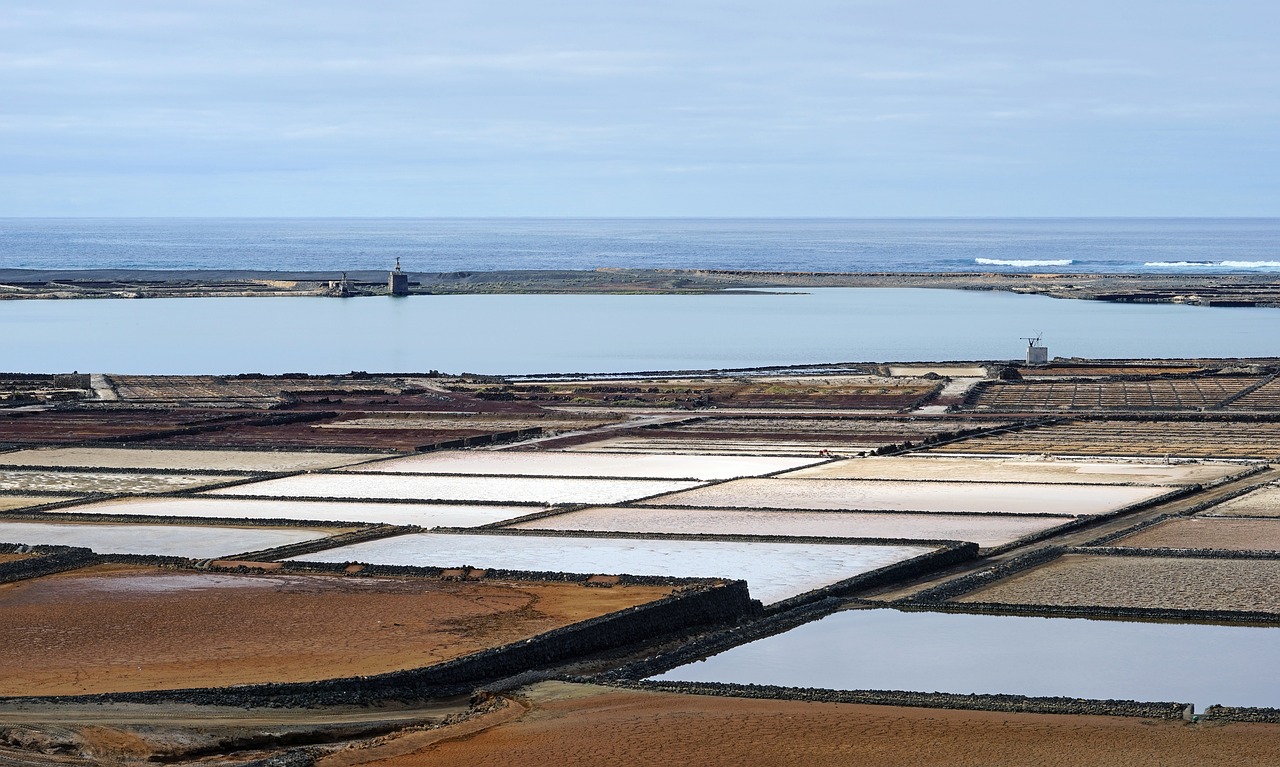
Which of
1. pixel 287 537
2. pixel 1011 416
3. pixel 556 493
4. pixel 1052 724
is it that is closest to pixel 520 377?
pixel 1011 416

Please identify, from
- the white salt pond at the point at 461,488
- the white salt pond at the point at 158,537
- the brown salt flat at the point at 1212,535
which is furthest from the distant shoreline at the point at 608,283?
the white salt pond at the point at 158,537

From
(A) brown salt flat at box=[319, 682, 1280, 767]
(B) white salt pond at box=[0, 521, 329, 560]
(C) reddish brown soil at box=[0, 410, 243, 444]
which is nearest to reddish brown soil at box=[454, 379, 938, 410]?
(C) reddish brown soil at box=[0, 410, 243, 444]

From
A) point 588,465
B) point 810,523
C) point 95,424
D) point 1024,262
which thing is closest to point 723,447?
point 588,465

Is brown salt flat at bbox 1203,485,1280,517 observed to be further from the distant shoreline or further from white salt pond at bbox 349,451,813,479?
the distant shoreline

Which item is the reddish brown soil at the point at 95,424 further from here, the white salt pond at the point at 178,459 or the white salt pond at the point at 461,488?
the white salt pond at the point at 461,488

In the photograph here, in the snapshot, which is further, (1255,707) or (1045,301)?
(1045,301)

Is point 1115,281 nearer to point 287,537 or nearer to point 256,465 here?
point 256,465
